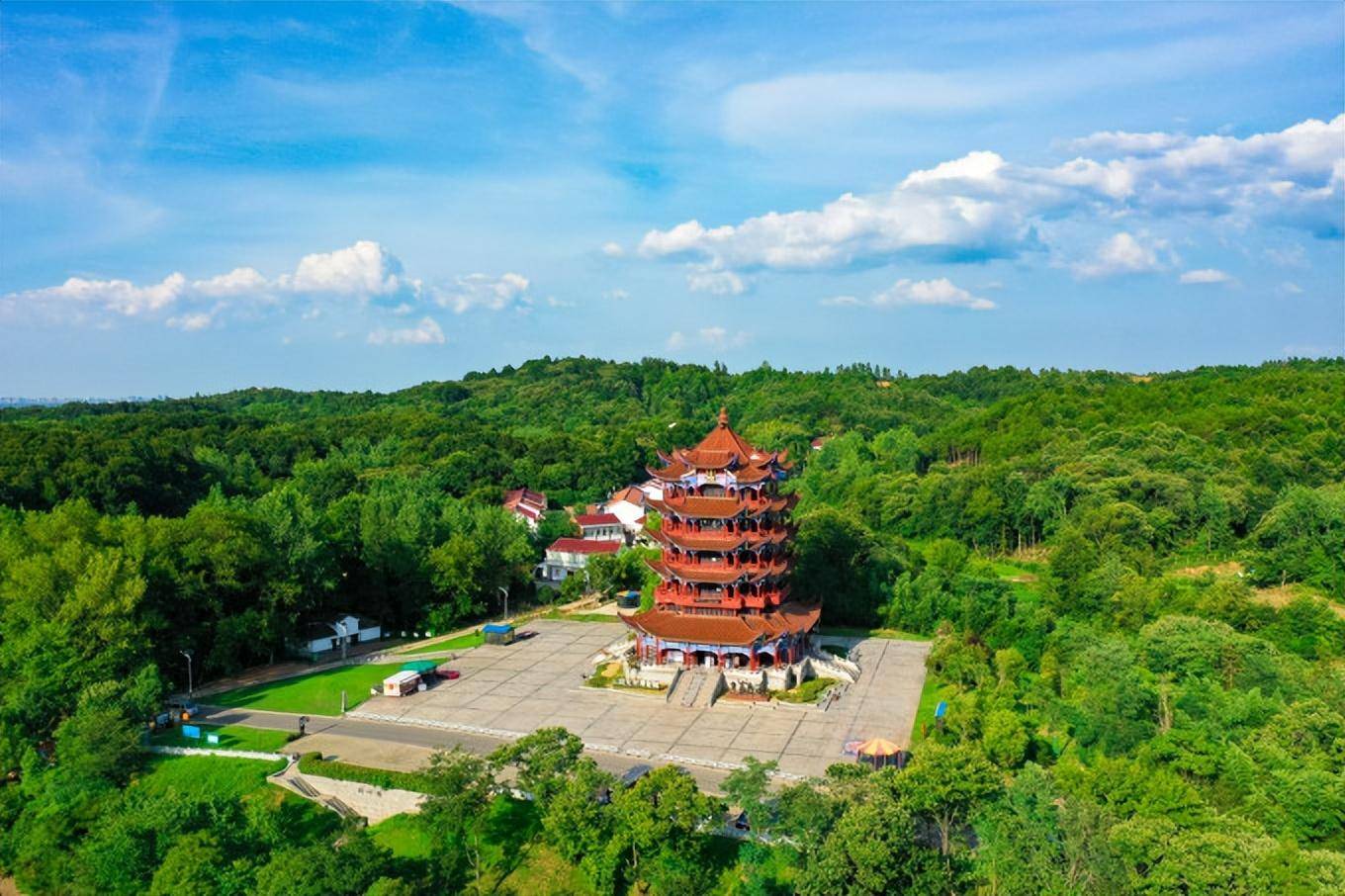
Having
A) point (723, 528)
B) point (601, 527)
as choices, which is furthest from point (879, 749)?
point (601, 527)

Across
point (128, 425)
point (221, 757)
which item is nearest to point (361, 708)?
point (221, 757)

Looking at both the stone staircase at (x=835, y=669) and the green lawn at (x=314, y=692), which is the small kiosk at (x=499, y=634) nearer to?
the green lawn at (x=314, y=692)

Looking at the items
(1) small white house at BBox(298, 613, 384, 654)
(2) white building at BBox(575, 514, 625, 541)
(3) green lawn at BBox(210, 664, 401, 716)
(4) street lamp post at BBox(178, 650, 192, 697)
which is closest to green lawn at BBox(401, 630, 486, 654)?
(1) small white house at BBox(298, 613, 384, 654)

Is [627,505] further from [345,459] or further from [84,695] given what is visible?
[84,695]

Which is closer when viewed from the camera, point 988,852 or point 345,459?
point 988,852

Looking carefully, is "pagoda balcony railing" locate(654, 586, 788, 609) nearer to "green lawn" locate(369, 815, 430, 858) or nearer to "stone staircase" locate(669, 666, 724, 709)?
"stone staircase" locate(669, 666, 724, 709)

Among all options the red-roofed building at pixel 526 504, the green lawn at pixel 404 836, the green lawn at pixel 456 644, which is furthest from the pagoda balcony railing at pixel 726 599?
the red-roofed building at pixel 526 504
